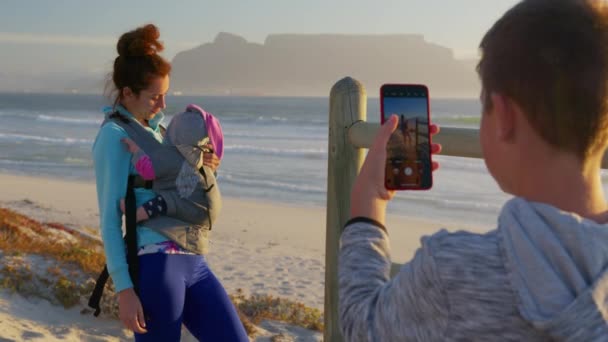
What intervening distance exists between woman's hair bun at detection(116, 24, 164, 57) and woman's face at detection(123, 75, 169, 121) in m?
0.14

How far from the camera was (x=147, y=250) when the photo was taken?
2.90m

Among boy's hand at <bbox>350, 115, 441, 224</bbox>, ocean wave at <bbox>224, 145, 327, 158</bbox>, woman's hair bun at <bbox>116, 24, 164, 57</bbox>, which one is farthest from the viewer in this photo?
ocean wave at <bbox>224, 145, 327, 158</bbox>

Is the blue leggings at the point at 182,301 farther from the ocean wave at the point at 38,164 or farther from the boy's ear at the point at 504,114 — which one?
the ocean wave at the point at 38,164

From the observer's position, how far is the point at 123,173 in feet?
9.50

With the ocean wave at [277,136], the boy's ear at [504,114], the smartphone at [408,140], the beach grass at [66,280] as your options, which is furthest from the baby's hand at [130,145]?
the ocean wave at [277,136]

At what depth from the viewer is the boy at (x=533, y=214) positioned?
103 cm

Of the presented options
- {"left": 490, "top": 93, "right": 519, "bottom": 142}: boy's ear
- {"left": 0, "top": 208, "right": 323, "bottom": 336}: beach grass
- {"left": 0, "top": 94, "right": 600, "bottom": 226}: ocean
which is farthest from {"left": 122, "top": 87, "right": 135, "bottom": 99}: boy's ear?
{"left": 0, "top": 94, "right": 600, "bottom": 226}: ocean

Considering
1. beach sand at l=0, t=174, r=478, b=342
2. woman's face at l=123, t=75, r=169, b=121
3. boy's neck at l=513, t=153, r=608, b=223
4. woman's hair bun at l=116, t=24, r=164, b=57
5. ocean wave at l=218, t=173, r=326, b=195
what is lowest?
beach sand at l=0, t=174, r=478, b=342

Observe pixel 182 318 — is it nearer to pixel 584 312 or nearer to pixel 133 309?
pixel 133 309

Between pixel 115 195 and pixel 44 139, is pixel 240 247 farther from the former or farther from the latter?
pixel 44 139

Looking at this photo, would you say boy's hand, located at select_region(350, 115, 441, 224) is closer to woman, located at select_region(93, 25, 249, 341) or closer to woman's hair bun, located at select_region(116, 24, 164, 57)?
woman, located at select_region(93, 25, 249, 341)

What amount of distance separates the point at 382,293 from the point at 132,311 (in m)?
1.81

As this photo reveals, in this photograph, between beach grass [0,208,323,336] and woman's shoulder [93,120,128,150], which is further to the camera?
beach grass [0,208,323,336]

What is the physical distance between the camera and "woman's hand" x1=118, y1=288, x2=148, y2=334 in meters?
2.78
